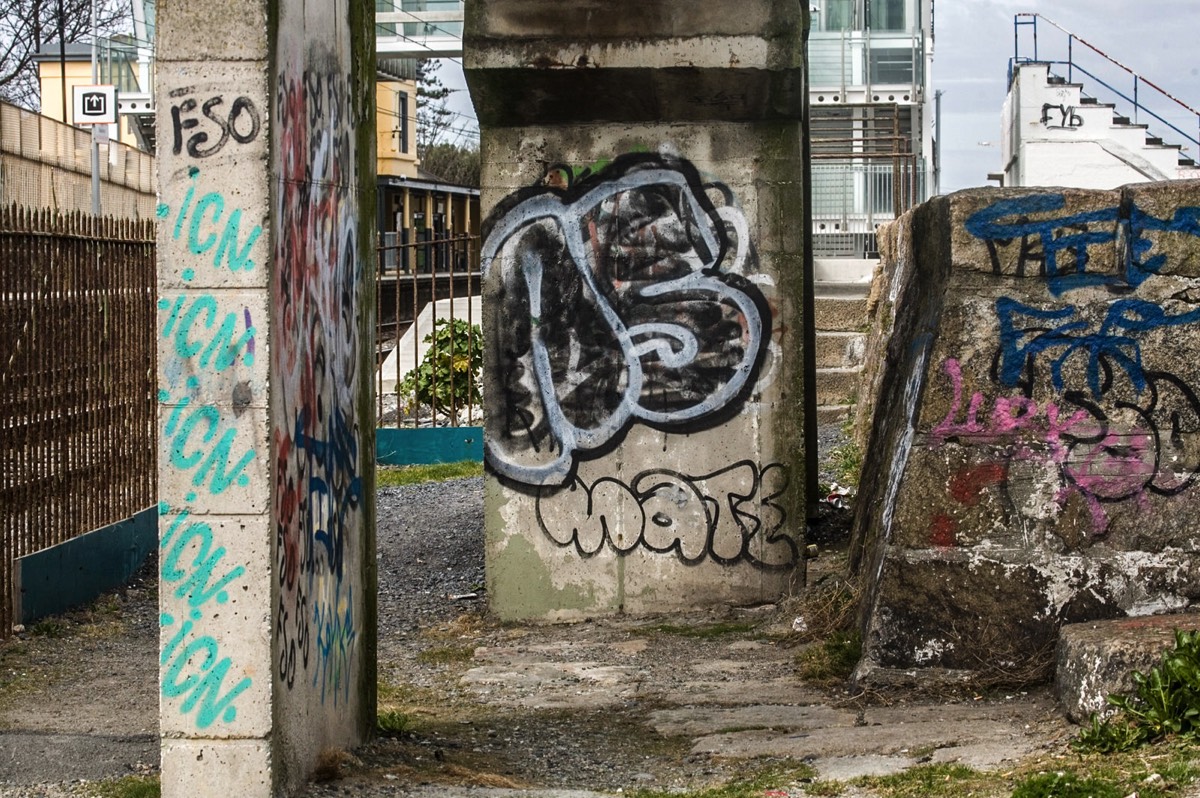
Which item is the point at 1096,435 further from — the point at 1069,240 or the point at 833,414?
the point at 833,414

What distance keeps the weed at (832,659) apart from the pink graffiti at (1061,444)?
1.04 metres

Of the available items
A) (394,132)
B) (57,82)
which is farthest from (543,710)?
(394,132)

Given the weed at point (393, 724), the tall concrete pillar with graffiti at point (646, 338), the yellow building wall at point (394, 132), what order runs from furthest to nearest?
the yellow building wall at point (394, 132), the tall concrete pillar with graffiti at point (646, 338), the weed at point (393, 724)

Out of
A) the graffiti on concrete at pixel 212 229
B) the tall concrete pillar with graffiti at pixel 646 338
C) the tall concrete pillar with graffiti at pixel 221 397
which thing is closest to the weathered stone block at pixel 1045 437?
the tall concrete pillar with graffiti at pixel 646 338

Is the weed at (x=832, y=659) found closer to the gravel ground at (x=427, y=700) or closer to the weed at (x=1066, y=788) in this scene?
the gravel ground at (x=427, y=700)

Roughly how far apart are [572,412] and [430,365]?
24.3ft

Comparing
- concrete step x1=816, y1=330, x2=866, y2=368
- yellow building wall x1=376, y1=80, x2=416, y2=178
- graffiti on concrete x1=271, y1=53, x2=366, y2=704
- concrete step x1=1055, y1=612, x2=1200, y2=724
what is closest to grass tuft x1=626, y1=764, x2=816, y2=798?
concrete step x1=1055, y1=612, x2=1200, y2=724

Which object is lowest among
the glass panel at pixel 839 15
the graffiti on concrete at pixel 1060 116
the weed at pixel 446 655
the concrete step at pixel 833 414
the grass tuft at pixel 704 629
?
the weed at pixel 446 655

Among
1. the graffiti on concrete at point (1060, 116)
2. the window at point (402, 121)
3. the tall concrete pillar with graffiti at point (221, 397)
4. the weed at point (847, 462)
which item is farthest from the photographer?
the window at point (402, 121)

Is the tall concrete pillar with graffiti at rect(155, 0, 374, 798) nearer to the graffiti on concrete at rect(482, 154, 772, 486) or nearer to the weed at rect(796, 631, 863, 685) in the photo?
the weed at rect(796, 631, 863, 685)

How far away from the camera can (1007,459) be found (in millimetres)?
6426

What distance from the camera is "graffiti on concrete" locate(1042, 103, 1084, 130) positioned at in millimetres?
26062

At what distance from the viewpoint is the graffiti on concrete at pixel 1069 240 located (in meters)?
6.47

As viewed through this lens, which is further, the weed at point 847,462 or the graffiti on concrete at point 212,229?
the weed at point 847,462
